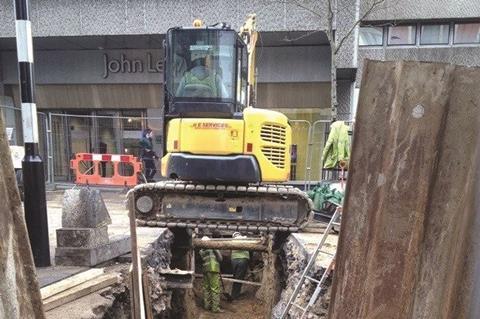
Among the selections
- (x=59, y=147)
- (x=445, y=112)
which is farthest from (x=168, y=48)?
(x=59, y=147)

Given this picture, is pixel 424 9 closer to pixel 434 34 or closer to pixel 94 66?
pixel 434 34

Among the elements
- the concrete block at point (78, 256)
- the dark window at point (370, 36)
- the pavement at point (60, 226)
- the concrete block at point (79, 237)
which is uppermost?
the dark window at point (370, 36)

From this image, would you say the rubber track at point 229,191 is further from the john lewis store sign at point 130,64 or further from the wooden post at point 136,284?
the john lewis store sign at point 130,64

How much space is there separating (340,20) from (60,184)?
1111cm

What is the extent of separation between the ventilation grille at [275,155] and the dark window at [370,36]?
9.20m

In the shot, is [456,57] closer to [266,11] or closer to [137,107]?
[266,11]

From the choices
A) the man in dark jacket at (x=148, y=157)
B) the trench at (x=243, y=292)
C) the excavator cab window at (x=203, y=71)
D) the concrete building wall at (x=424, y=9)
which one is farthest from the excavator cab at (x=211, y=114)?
the concrete building wall at (x=424, y=9)

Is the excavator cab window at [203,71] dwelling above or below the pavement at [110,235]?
above

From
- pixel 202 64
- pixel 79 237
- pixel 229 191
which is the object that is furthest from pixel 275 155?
pixel 79 237

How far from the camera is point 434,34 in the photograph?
14477 millimetres

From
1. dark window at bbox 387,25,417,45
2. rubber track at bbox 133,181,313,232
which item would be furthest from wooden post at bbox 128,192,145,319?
dark window at bbox 387,25,417,45

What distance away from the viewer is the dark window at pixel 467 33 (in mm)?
14344

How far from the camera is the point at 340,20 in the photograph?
13289mm

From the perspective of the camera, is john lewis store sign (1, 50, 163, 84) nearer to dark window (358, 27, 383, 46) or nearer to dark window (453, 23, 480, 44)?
dark window (358, 27, 383, 46)
